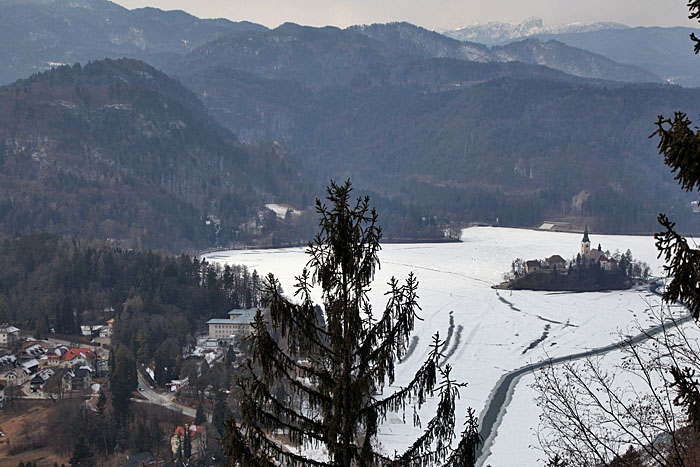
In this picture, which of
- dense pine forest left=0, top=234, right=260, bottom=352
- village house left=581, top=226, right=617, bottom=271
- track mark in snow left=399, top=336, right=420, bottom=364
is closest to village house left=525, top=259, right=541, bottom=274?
village house left=581, top=226, right=617, bottom=271

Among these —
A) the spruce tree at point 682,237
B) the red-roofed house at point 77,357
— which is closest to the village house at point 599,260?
the red-roofed house at point 77,357

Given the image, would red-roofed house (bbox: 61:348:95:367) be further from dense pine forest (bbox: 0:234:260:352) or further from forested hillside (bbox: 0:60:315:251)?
forested hillside (bbox: 0:60:315:251)

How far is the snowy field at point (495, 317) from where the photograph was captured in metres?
26.7

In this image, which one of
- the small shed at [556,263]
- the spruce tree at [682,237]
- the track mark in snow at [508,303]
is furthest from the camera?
the small shed at [556,263]

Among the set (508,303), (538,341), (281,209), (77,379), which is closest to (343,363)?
(77,379)

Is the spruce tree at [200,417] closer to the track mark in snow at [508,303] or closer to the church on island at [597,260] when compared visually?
the track mark in snow at [508,303]

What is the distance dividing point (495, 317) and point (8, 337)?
105 ft

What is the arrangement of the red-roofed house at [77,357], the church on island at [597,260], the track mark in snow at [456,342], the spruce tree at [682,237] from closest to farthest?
1. the spruce tree at [682,237]
2. the track mark in snow at [456,342]
3. the red-roofed house at [77,357]
4. the church on island at [597,260]

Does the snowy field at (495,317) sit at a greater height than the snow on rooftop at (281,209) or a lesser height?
lesser

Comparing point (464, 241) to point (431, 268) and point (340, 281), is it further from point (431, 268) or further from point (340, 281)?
point (340, 281)

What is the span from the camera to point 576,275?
64875 mm

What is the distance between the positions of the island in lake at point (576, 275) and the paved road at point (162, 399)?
35381mm

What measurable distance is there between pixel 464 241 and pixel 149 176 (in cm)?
6733

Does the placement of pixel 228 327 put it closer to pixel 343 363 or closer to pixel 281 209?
pixel 343 363
